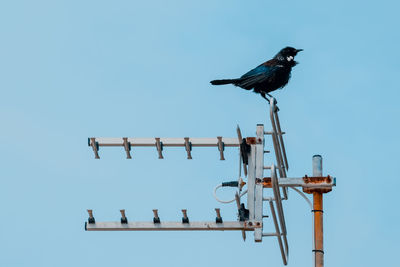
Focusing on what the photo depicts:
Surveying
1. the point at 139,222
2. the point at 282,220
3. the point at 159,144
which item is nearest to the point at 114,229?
the point at 139,222

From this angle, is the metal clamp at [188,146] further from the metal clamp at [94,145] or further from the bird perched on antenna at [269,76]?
the bird perched on antenna at [269,76]

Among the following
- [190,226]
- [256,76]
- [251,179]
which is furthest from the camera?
[256,76]

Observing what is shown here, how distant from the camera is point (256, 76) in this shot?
14.2m

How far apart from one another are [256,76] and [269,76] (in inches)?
10.1

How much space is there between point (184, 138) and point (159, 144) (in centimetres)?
33

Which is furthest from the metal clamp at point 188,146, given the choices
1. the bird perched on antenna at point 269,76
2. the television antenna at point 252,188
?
the bird perched on antenna at point 269,76

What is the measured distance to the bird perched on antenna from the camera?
14.2 meters

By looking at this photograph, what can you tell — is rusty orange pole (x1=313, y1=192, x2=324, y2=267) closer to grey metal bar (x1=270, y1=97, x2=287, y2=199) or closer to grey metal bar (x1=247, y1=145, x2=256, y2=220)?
grey metal bar (x1=247, y1=145, x2=256, y2=220)

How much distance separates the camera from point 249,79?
46.4 feet

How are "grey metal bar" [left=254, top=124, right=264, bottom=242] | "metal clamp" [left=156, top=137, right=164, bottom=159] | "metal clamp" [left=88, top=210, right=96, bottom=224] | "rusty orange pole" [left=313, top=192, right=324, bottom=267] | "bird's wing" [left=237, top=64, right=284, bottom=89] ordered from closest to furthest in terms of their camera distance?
"rusty orange pole" [left=313, top=192, right=324, bottom=267] → "grey metal bar" [left=254, top=124, right=264, bottom=242] → "metal clamp" [left=88, top=210, right=96, bottom=224] → "metal clamp" [left=156, top=137, right=164, bottom=159] → "bird's wing" [left=237, top=64, right=284, bottom=89]

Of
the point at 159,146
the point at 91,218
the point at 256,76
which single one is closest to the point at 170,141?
the point at 159,146

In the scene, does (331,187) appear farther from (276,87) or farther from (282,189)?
(276,87)

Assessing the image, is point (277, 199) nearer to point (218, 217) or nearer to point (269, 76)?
point (218, 217)

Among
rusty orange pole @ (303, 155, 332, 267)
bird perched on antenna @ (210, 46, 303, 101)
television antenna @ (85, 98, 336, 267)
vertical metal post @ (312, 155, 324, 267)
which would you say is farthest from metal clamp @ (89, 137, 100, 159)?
bird perched on antenna @ (210, 46, 303, 101)
